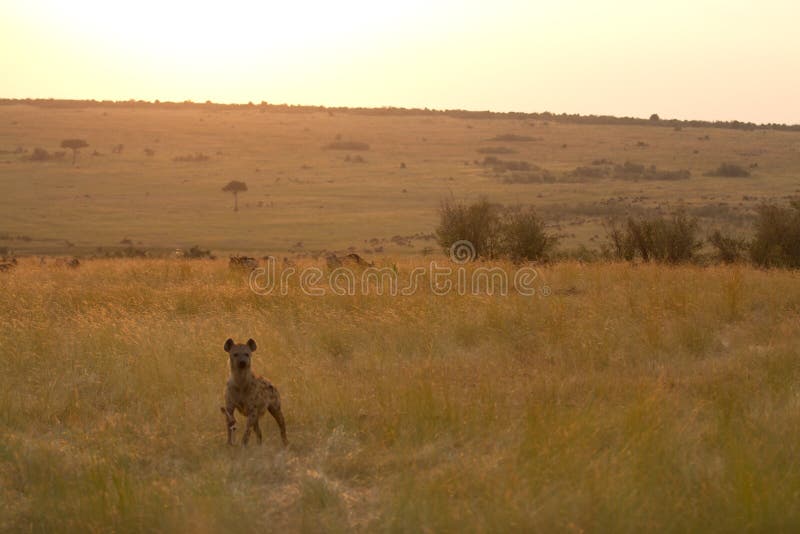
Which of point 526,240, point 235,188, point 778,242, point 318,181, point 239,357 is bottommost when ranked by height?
point 239,357

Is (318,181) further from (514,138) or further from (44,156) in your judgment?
(514,138)

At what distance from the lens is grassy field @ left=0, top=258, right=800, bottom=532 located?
5.07 metres

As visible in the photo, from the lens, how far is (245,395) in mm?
6164

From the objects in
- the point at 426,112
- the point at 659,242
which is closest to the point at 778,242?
the point at 659,242

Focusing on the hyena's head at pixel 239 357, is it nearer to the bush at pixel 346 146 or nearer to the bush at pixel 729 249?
the bush at pixel 729 249

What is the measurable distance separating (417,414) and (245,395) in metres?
1.35

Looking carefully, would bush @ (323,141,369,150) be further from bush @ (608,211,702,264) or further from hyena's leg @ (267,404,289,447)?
hyena's leg @ (267,404,289,447)

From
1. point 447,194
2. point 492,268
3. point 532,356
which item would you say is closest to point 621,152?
point 447,194

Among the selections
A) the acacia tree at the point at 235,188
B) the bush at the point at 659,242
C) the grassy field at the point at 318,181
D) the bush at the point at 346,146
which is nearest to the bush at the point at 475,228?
the bush at the point at 659,242

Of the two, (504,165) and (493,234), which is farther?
(504,165)

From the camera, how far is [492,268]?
1442 cm

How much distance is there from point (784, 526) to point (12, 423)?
18.7 feet

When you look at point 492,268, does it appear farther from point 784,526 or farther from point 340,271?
point 784,526

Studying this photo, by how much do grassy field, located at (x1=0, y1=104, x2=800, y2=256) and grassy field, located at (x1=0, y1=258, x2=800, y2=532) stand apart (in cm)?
1558
